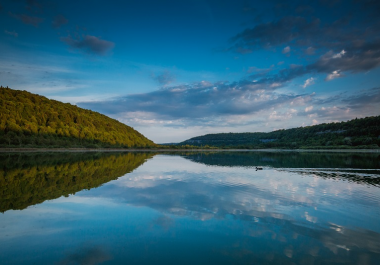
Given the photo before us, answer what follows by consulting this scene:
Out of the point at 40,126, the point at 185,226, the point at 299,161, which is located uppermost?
the point at 40,126

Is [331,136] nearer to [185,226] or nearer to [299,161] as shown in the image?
[299,161]

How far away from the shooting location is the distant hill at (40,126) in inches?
2571

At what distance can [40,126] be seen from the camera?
75750 mm

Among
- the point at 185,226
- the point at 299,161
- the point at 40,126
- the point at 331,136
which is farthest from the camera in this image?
the point at 331,136

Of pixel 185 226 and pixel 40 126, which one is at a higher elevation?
pixel 40 126

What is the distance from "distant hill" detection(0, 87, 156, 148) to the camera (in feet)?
214

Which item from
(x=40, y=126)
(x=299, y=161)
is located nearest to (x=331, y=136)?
(x=299, y=161)

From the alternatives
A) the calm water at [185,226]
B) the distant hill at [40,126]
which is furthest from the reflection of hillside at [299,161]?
the distant hill at [40,126]

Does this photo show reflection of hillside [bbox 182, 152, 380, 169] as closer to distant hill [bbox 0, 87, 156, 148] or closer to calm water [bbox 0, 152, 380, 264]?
calm water [bbox 0, 152, 380, 264]

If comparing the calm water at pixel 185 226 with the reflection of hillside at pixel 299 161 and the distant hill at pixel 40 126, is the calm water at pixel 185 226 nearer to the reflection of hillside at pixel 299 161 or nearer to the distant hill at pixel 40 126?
the reflection of hillside at pixel 299 161

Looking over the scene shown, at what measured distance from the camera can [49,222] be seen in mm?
8453

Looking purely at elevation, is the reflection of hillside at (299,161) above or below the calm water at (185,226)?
above

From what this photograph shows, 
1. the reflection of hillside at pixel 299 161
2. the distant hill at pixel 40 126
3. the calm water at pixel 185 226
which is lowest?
the calm water at pixel 185 226

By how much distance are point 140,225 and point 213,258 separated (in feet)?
11.0
